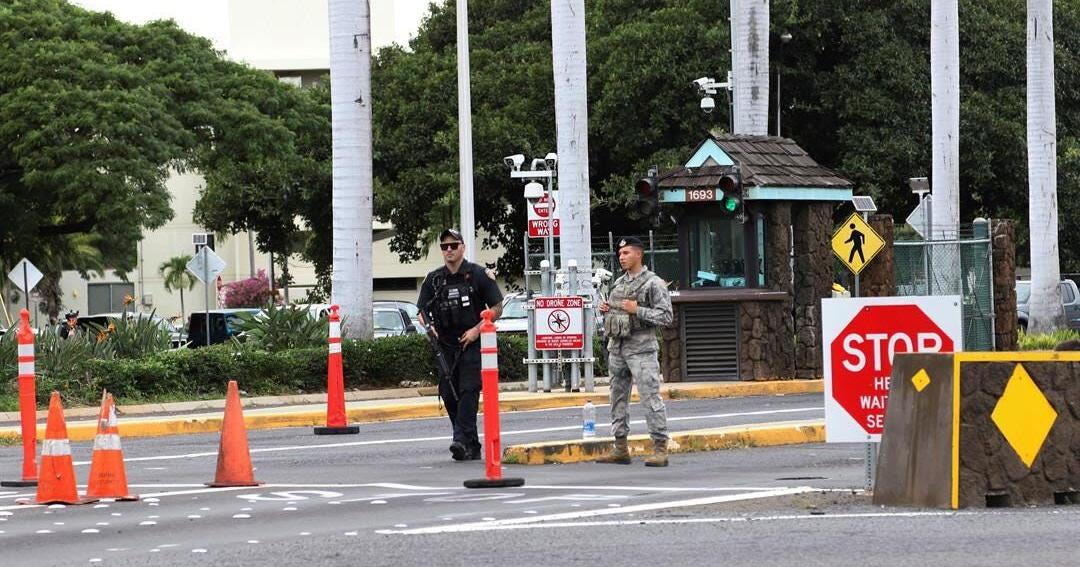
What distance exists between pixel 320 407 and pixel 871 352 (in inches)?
489

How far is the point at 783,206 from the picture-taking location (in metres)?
26.7

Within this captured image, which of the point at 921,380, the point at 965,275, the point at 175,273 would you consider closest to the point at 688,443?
the point at 921,380

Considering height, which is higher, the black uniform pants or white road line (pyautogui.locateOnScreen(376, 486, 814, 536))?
the black uniform pants

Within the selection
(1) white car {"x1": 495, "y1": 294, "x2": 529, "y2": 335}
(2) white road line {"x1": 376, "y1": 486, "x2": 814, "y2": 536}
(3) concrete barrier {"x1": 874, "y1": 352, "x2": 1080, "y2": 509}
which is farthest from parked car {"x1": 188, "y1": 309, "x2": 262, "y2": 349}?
(3) concrete barrier {"x1": 874, "y1": 352, "x2": 1080, "y2": 509}

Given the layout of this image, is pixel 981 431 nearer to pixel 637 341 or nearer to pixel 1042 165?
pixel 637 341

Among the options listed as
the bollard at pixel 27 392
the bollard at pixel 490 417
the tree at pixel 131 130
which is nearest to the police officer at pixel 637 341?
the bollard at pixel 490 417

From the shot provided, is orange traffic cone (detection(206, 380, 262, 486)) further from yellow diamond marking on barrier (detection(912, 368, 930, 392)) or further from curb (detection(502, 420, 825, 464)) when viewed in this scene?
yellow diamond marking on barrier (detection(912, 368, 930, 392))

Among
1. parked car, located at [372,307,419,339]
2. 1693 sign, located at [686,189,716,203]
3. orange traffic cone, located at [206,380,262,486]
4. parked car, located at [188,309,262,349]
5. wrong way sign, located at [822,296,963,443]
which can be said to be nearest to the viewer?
wrong way sign, located at [822,296,963,443]

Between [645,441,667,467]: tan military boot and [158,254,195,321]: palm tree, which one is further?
[158,254,195,321]: palm tree

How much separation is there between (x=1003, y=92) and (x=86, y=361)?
28150 mm

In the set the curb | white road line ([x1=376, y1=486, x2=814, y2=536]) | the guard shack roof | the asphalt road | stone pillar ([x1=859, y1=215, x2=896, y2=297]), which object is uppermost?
the guard shack roof

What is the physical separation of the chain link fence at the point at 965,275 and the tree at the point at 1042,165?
25.9 ft

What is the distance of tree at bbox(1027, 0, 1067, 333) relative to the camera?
37.6 m

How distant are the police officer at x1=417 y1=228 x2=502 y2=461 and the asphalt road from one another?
374 millimetres
